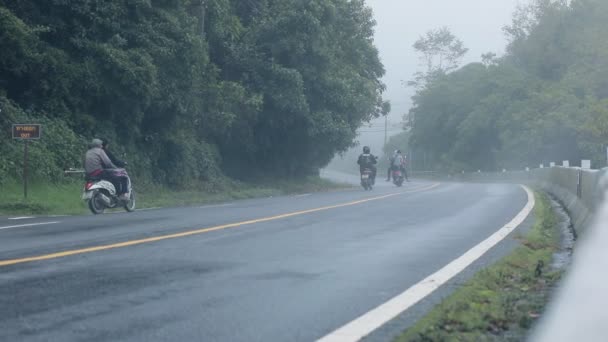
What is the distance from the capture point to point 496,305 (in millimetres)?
6473

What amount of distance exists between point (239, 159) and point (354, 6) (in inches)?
361

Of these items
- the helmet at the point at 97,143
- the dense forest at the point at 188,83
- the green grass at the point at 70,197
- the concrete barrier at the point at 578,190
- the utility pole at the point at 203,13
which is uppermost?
the utility pole at the point at 203,13

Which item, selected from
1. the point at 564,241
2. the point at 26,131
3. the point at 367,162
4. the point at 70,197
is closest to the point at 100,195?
the point at 26,131

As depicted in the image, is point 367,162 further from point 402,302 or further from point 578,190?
point 402,302

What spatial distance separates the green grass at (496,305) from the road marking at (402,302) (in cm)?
25

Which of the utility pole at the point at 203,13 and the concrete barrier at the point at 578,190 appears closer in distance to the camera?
the concrete barrier at the point at 578,190

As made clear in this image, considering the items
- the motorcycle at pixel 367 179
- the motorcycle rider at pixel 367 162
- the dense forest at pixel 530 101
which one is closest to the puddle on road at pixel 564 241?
the motorcycle at pixel 367 179

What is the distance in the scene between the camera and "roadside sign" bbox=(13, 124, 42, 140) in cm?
1873

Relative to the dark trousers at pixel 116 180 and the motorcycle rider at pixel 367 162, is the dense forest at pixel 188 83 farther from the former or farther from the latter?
the dark trousers at pixel 116 180

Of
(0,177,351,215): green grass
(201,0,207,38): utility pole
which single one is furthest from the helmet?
(201,0,207,38): utility pole

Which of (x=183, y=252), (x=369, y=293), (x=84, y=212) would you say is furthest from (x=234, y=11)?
(x=369, y=293)

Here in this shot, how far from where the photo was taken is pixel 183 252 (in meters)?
9.56

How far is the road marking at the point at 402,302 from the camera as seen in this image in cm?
555

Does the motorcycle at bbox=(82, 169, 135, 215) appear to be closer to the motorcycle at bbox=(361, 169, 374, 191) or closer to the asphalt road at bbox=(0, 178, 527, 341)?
the asphalt road at bbox=(0, 178, 527, 341)
